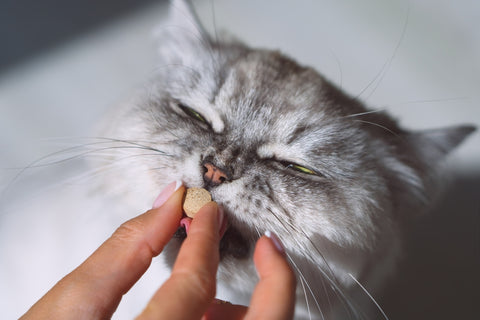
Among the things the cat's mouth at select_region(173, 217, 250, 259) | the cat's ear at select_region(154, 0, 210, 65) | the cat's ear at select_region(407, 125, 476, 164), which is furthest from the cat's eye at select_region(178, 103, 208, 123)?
the cat's ear at select_region(407, 125, 476, 164)

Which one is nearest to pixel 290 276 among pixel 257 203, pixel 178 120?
pixel 257 203

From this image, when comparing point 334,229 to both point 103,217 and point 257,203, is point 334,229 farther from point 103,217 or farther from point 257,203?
point 103,217

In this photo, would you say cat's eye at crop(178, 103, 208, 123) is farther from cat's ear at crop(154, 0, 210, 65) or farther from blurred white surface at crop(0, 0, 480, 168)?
blurred white surface at crop(0, 0, 480, 168)

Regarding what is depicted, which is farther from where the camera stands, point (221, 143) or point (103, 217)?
point (103, 217)

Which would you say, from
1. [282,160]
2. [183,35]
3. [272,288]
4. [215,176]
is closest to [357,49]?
[183,35]

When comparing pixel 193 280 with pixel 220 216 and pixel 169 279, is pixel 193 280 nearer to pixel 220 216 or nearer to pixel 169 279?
pixel 169 279

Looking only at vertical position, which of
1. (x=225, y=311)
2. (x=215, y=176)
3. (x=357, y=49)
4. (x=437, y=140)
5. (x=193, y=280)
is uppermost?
(x=357, y=49)
